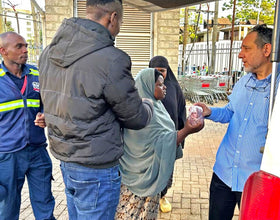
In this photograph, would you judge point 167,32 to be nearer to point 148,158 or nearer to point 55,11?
point 55,11

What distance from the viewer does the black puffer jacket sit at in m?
1.52

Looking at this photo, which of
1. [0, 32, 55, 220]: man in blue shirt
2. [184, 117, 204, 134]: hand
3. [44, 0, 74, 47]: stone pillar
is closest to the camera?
[184, 117, 204, 134]: hand

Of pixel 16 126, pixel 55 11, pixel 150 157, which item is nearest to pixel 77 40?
pixel 150 157

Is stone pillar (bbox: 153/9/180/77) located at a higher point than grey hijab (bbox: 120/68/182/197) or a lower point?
higher

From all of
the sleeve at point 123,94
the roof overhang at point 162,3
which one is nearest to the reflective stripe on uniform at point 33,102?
the sleeve at point 123,94

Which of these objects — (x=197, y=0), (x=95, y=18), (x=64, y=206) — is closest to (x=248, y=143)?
(x=95, y=18)

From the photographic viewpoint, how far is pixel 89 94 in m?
1.53

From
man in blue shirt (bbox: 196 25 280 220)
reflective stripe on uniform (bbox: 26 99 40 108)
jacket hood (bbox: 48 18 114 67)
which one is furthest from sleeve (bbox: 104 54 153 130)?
reflective stripe on uniform (bbox: 26 99 40 108)

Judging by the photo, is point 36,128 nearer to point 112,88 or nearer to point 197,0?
point 112,88

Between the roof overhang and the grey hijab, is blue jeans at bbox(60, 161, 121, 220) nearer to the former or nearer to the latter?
the grey hijab

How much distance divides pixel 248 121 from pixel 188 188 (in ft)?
7.71

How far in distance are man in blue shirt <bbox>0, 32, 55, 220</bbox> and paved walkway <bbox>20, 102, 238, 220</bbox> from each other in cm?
96

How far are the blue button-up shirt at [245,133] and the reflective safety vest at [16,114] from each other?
5.69 feet

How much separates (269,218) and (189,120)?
94cm
